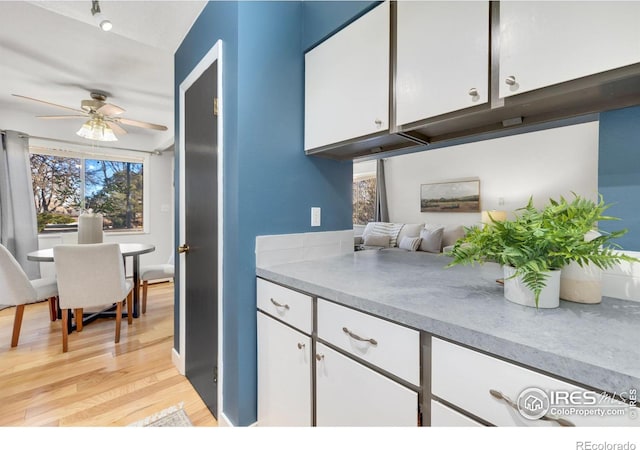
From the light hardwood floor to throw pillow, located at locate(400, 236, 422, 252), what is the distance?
3.17m

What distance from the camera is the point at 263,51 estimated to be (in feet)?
4.73

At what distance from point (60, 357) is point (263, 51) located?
2746mm

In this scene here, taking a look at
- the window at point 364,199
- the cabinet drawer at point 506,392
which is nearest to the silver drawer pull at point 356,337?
the cabinet drawer at point 506,392

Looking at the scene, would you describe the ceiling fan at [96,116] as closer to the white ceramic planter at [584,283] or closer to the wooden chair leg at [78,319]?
the wooden chair leg at [78,319]

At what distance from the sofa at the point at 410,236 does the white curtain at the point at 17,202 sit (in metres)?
4.25

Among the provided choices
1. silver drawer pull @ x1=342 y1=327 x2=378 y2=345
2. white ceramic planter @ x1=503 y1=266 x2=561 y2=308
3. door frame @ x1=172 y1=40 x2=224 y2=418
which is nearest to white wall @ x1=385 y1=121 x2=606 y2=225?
white ceramic planter @ x1=503 y1=266 x2=561 y2=308

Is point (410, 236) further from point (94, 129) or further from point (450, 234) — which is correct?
point (94, 129)

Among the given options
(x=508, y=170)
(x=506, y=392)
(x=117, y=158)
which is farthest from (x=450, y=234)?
(x=117, y=158)

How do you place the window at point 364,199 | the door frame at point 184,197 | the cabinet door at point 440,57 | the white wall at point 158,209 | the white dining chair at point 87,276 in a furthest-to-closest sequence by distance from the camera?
the window at point 364,199 → the white wall at point 158,209 → the white dining chair at point 87,276 → the door frame at point 184,197 → the cabinet door at point 440,57

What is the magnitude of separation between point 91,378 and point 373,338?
218 cm

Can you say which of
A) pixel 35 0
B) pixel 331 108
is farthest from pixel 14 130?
pixel 331 108

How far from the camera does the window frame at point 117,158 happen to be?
13.1ft

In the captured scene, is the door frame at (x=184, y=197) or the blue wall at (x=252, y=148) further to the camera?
the door frame at (x=184, y=197)

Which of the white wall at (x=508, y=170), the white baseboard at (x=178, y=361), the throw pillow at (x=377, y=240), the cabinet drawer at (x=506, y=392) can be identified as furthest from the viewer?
the throw pillow at (x=377, y=240)
